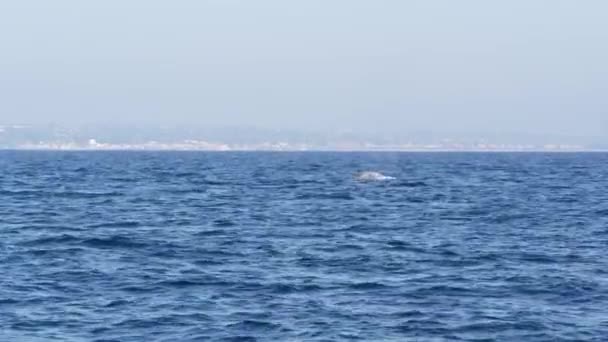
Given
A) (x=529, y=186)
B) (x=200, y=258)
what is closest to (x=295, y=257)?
(x=200, y=258)

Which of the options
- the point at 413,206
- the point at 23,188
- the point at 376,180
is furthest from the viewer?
the point at 376,180

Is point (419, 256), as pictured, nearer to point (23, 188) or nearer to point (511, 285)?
point (511, 285)

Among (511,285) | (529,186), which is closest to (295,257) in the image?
(511,285)

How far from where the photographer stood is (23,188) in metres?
73.6

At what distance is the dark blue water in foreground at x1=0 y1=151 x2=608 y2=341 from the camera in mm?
24172

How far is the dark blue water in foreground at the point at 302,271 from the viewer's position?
2417cm

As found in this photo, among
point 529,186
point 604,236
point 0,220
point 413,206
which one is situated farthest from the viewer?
point 529,186

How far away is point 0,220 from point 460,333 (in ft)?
91.8

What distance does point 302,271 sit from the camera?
104ft

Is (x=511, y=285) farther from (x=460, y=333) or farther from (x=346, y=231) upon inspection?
(x=346, y=231)

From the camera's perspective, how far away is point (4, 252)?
116 feet

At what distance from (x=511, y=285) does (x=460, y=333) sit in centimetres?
627

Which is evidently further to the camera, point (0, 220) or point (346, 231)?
point (0, 220)

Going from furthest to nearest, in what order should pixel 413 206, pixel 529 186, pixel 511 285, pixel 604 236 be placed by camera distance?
1. pixel 529 186
2. pixel 413 206
3. pixel 604 236
4. pixel 511 285
